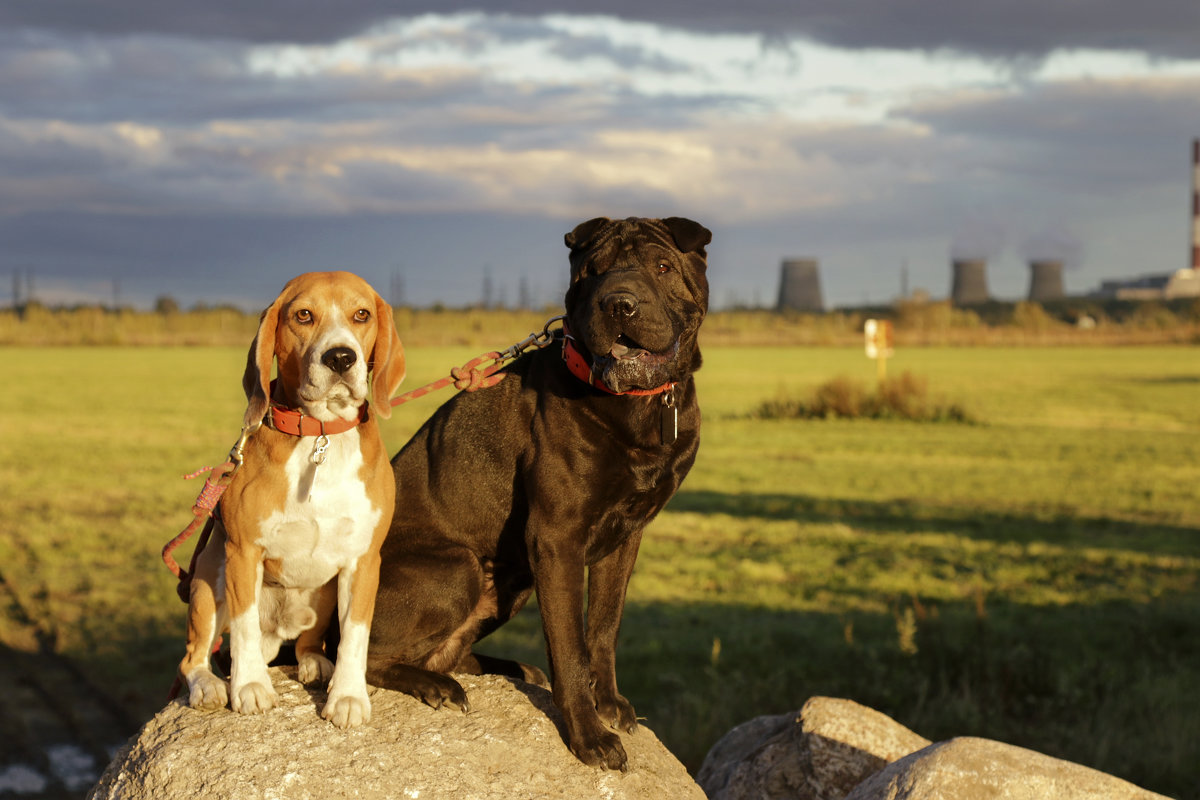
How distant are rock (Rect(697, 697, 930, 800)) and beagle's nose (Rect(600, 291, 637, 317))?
2820mm

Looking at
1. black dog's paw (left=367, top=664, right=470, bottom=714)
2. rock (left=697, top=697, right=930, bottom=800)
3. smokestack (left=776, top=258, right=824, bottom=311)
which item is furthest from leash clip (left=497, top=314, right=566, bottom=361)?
smokestack (left=776, top=258, right=824, bottom=311)

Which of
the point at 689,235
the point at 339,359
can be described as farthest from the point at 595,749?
the point at 689,235

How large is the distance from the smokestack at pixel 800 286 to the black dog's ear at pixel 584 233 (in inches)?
5759

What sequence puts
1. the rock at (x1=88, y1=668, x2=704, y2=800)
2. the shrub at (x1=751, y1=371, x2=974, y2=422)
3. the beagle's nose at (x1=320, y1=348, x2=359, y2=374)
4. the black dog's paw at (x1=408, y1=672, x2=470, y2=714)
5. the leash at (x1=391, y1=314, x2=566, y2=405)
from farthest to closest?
1. the shrub at (x1=751, y1=371, x2=974, y2=422)
2. the leash at (x1=391, y1=314, x2=566, y2=405)
3. the black dog's paw at (x1=408, y1=672, x2=470, y2=714)
4. the rock at (x1=88, y1=668, x2=704, y2=800)
5. the beagle's nose at (x1=320, y1=348, x2=359, y2=374)

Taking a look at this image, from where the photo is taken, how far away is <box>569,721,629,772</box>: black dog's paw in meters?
4.09

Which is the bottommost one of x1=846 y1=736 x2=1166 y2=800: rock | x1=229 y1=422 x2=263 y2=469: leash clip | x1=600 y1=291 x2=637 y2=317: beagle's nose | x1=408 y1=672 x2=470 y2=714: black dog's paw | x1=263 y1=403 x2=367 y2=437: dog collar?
x1=846 y1=736 x2=1166 y2=800: rock

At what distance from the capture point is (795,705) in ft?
28.9

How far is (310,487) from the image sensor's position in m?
3.68

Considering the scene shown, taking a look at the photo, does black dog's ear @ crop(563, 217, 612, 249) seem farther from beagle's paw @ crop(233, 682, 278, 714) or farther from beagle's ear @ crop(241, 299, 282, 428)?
beagle's paw @ crop(233, 682, 278, 714)

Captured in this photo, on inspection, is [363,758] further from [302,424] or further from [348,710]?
[302,424]

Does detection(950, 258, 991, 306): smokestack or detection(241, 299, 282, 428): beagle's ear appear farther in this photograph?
detection(950, 258, 991, 306): smokestack

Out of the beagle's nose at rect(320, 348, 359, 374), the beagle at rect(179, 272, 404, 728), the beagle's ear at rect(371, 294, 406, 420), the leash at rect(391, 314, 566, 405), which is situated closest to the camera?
the beagle's nose at rect(320, 348, 359, 374)

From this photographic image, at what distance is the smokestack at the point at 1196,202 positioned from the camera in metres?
100

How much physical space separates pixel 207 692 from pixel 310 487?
3.04ft
